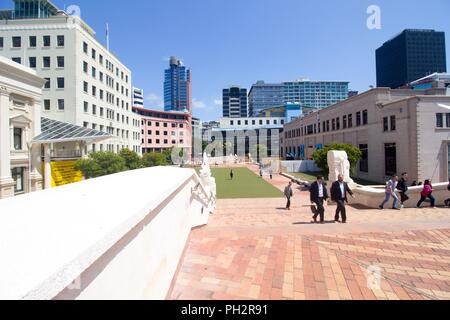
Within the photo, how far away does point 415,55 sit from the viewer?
128m

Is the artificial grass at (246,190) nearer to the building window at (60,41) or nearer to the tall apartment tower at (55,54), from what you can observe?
the tall apartment tower at (55,54)

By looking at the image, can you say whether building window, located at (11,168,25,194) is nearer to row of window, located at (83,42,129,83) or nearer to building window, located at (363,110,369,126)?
row of window, located at (83,42,129,83)

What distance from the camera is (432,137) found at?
21.5 meters

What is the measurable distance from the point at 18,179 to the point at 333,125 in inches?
1431

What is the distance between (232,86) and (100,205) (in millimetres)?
192693

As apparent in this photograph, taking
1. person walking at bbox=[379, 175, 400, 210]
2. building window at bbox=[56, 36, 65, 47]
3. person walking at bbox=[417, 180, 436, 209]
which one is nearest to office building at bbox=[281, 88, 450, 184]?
person walking at bbox=[417, 180, 436, 209]

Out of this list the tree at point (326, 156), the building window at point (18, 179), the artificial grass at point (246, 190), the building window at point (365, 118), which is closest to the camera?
the building window at point (18, 179)

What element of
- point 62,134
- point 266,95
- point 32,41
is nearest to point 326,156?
point 62,134

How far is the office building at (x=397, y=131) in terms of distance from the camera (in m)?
21.5

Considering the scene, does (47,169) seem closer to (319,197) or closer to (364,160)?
(319,197)

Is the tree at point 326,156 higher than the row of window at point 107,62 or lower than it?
lower

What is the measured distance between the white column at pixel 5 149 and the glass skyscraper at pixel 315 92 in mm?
161168

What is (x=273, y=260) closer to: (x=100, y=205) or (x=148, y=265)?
(x=148, y=265)

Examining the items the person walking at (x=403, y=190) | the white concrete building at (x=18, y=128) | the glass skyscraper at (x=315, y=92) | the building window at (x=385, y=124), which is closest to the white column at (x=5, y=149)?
the white concrete building at (x=18, y=128)
